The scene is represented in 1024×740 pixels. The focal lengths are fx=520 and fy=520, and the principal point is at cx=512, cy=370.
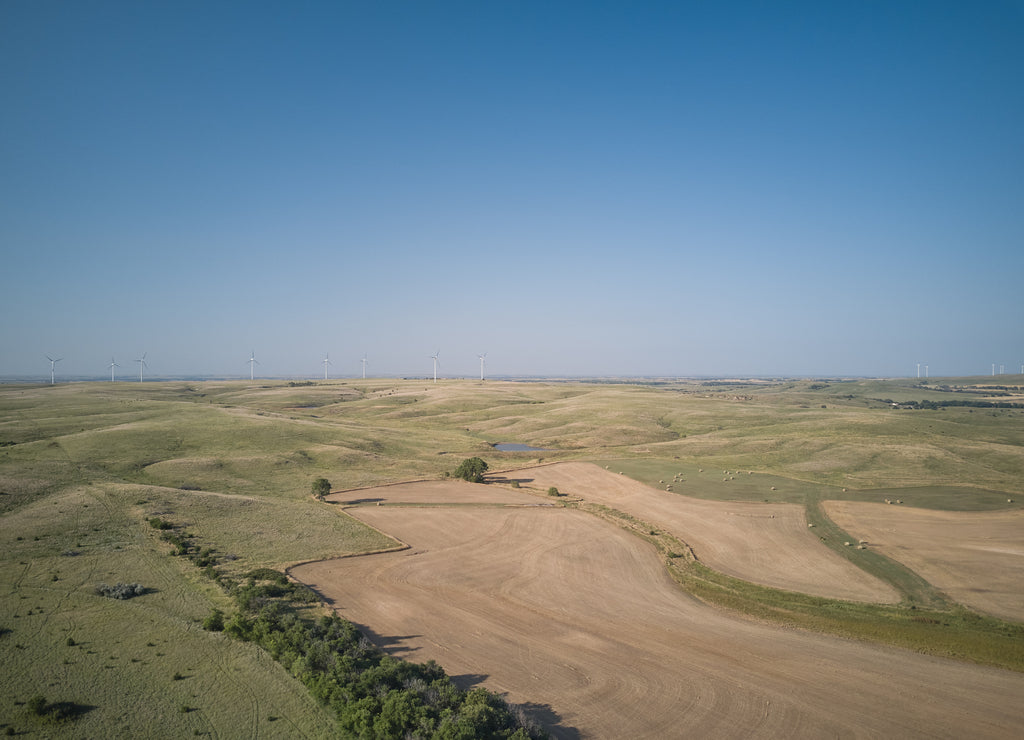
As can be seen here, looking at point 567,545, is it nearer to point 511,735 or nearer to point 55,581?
point 511,735

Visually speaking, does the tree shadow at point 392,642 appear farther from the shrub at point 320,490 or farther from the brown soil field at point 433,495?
the shrub at point 320,490

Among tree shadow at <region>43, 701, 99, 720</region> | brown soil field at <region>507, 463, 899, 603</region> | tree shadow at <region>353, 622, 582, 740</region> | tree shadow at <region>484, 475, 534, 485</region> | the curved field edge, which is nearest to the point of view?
tree shadow at <region>43, 701, 99, 720</region>

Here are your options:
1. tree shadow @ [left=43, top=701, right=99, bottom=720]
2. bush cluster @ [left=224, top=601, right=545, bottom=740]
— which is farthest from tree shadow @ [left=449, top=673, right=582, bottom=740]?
tree shadow @ [left=43, top=701, right=99, bottom=720]

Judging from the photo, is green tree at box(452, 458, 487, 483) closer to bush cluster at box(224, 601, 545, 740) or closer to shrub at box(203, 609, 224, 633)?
bush cluster at box(224, 601, 545, 740)

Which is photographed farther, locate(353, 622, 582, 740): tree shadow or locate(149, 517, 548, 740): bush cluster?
locate(353, 622, 582, 740): tree shadow

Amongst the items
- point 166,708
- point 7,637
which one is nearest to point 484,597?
point 166,708

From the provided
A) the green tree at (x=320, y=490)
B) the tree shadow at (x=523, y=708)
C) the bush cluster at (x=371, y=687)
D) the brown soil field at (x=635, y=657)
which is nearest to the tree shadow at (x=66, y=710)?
the bush cluster at (x=371, y=687)

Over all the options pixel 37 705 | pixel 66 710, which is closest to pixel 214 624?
pixel 66 710
